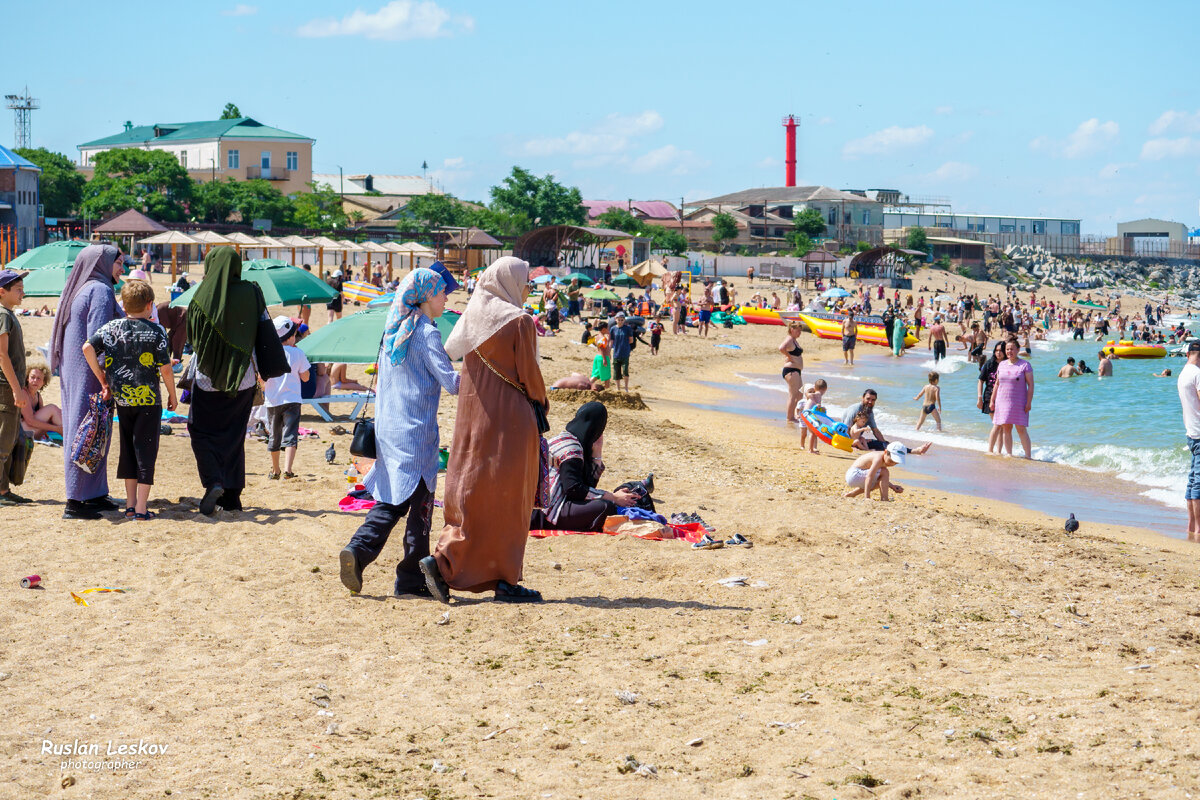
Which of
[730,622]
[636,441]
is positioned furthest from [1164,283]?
[730,622]

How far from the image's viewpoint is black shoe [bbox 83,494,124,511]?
22.8 feet

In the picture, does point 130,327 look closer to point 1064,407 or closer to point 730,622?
point 730,622

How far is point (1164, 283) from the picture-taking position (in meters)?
106

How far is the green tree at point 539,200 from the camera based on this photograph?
68.4 meters

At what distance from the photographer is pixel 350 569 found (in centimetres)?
537

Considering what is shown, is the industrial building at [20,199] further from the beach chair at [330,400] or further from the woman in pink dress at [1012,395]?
the woman in pink dress at [1012,395]

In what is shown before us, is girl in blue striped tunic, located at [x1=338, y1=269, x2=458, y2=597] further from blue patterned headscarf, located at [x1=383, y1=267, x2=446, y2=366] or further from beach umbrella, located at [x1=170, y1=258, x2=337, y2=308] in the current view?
beach umbrella, located at [x1=170, y1=258, x2=337, y2=308]

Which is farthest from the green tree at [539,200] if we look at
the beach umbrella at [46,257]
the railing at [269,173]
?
the beach umbrella at [46,257]

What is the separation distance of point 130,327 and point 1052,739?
5570 mm

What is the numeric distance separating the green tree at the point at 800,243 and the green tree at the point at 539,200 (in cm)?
1576

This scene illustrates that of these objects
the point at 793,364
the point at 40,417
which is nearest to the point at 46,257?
the point at 40,417

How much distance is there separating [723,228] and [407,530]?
240ft

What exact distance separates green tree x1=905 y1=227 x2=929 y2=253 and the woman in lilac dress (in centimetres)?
7870

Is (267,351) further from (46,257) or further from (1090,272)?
(1090,272)
